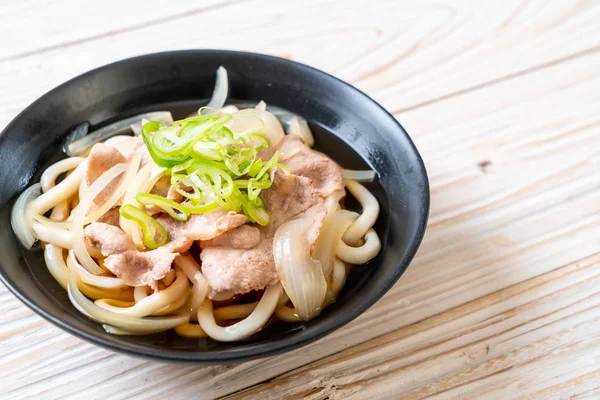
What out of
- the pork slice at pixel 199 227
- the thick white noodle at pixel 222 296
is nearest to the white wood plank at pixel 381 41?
the pork slice at pixel 199 227

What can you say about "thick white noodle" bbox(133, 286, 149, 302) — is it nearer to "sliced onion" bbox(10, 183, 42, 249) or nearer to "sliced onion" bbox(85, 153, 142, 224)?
"sliced onion" bbox(85, 153, 142, 224)

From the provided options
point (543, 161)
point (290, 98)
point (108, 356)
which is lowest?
point (543, 161)

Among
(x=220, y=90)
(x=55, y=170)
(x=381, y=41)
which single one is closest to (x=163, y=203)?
(x=55, y=170)

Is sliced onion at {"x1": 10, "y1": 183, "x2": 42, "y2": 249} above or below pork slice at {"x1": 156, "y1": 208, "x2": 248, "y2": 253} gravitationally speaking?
above

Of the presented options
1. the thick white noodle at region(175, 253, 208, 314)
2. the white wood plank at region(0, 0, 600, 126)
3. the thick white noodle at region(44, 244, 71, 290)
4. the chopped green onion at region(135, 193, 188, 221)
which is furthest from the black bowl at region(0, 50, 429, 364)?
the white wood plank at region(0, 0, 600, 126)

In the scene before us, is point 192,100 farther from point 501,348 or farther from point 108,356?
point 501,348

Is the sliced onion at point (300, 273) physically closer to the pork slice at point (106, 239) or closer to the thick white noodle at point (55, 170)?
the pork slice at point (106, 239)

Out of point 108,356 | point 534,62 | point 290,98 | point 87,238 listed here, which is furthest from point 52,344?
point 534,62

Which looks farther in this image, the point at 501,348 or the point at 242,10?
the point at 242,10
